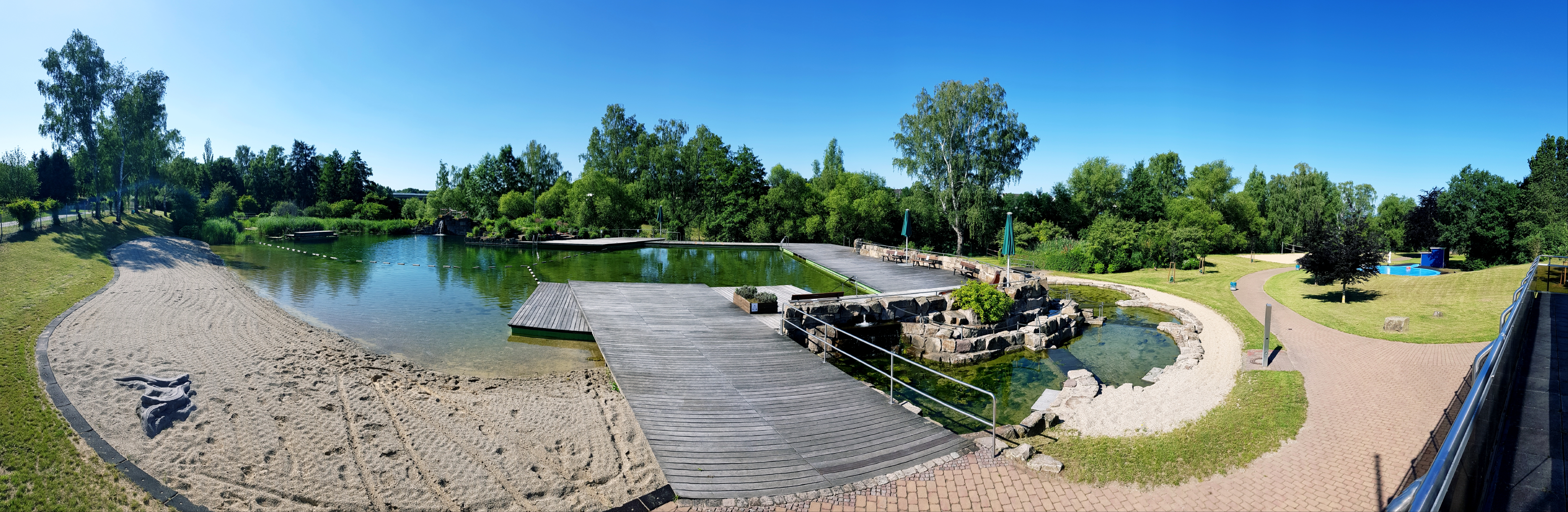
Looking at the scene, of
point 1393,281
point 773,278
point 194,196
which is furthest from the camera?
point 194,196

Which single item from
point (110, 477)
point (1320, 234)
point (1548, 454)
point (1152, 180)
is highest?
point (1152, 180)

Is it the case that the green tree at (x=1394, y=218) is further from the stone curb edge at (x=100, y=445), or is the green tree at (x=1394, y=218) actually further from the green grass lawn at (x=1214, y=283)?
the stone curb edge at (x=100, y=445)

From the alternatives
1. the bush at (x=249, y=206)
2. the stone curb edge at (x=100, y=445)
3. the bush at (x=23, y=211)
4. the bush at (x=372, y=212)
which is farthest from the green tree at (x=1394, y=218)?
the bush at (x=249, y=206)

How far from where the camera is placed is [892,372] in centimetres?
736

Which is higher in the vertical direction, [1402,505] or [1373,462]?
[1402,505]

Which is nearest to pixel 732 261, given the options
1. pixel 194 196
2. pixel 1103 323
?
pixel 1103 323

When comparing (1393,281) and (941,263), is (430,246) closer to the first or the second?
(941,263)

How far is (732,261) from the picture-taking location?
3194 centimetres

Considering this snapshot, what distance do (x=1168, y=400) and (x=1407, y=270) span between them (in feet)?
90.1

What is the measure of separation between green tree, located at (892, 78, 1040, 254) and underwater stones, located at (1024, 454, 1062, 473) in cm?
2751

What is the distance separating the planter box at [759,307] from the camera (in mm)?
13930

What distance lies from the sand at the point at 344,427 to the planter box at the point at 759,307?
4.46 meters

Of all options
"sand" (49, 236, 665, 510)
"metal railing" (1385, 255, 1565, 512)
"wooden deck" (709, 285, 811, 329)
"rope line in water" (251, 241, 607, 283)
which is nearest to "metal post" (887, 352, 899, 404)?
"wooden deck" (709, 285, 811, 329)

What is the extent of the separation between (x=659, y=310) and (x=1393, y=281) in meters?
24.4
